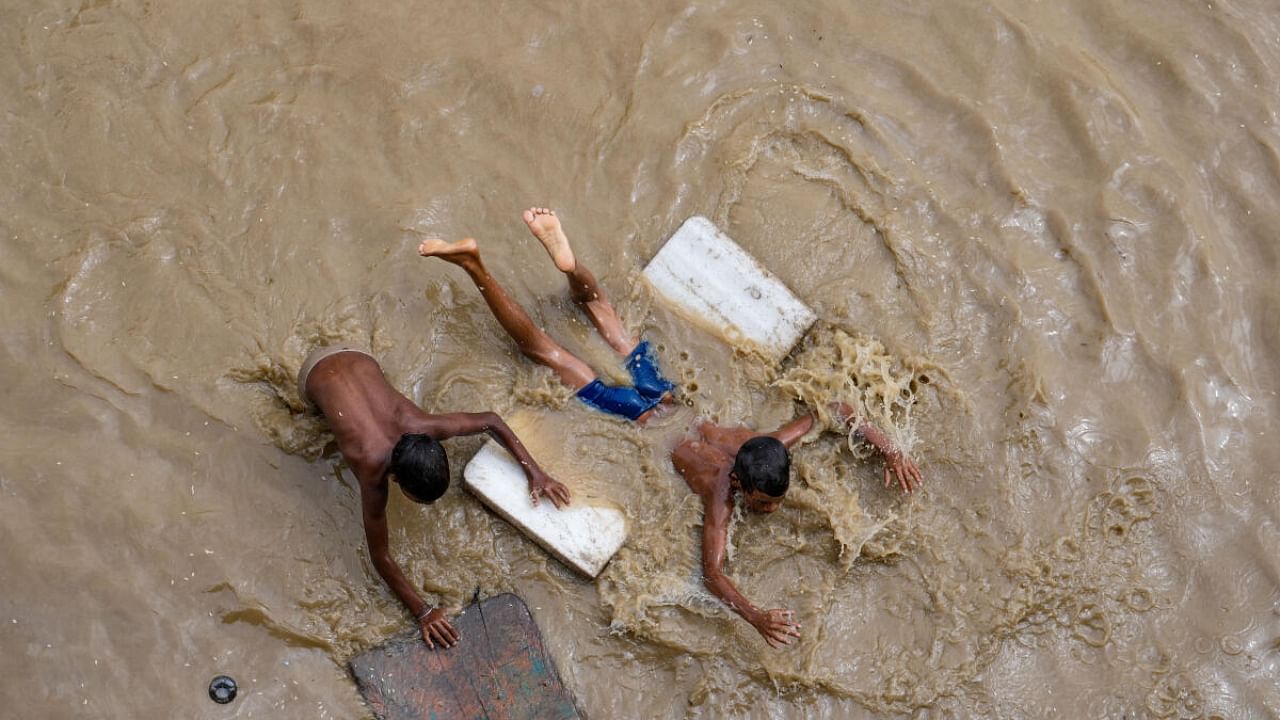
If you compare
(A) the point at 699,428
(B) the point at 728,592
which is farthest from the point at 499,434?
(B) the point at 728,592

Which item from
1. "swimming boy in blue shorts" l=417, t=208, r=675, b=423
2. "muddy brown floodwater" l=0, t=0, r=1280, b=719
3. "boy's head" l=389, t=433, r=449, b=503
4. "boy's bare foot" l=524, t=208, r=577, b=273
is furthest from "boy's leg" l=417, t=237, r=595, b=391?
"boy's head" l=389, t=433, r=449, b=503

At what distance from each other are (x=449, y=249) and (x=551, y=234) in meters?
0.47

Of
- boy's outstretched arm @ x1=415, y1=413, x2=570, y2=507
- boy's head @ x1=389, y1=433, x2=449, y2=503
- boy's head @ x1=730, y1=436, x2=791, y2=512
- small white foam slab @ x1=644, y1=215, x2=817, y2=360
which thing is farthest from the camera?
small white foam slab @ x1=644, y1=215, x2=817, y2=360

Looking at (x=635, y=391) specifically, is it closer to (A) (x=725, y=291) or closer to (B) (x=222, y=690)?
(A) (x=725, y=291)

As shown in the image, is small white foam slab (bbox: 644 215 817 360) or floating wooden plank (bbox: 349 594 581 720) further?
small white foam slab (bbox: 644 215 817 360)

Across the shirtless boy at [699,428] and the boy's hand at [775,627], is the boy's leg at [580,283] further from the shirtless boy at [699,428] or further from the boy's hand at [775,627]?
the boy's hand at [775,627]

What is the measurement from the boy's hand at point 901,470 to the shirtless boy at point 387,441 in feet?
5.00

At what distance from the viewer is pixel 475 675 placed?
4.56 m

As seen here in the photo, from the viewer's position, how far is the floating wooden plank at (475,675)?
14.7 feet

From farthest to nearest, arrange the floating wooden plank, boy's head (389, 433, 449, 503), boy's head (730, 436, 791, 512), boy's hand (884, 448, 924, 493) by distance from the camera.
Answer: boy's hand (884, 448, 924, 493), the floating wooden plank, boy's head (730, 436, 791, 512), boy's head (389, 433, 449, 503)

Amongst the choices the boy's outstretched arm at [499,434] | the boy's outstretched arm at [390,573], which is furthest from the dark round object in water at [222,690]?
the boy's outstretched arm at [499,434]

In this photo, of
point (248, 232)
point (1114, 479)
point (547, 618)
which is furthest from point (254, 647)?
point (1114, 479)

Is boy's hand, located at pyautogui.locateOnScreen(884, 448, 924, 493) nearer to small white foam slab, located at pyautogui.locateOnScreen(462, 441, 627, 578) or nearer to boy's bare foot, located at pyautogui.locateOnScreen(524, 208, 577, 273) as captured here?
small white foam slab, located at pyautogui.locateOnScreen(462, 441, 627, 578)

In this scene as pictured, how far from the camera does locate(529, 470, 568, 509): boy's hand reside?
14.8ft
